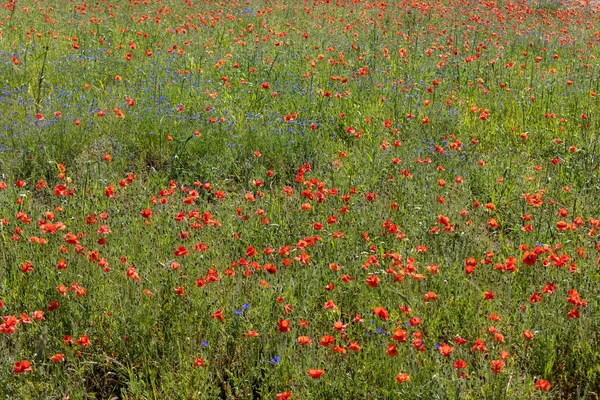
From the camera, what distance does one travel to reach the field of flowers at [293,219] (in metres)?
2.83

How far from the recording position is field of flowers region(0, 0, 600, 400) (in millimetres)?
2828

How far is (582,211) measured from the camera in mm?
4230

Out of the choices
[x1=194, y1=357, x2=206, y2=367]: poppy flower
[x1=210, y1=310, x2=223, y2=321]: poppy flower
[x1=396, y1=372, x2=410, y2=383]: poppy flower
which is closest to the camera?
[x1=396, y1=372, x2=410, y2=383]: poppy flower

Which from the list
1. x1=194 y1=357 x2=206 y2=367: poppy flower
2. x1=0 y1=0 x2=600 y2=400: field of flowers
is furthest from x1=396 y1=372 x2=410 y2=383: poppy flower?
x1=194 y1=357 x2=206 y2=367: poppy flower

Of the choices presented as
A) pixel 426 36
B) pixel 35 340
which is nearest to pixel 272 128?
pixel 35 340

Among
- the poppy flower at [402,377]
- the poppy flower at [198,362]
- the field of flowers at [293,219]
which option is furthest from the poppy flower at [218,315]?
the poppy flower at [402,377]

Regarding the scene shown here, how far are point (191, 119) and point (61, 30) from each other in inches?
141

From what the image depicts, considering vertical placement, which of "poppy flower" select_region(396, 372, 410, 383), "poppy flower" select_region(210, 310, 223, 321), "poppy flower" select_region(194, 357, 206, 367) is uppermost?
"poppy flower" select_region(396, 372, 410, 383)

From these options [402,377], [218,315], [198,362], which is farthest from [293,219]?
[402,377]

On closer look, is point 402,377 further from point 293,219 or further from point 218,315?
point 293,219

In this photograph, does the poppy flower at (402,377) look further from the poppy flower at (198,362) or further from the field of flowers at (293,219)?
the poppy flower at (198,362)

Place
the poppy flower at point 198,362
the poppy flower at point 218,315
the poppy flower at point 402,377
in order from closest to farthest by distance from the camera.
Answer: the poppy flower at point 402,377
the poppy flower at point 198,362
the poppy flower at point 218,315

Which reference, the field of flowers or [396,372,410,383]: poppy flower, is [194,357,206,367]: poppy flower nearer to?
the field of flowers

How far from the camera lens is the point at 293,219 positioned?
4.04 m
